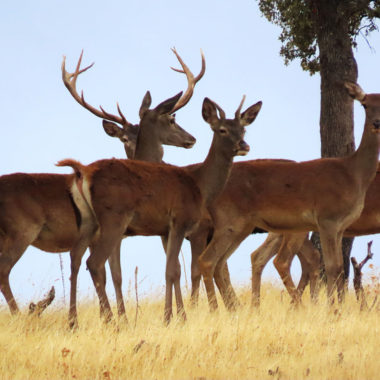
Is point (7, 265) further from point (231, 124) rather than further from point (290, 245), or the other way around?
point (290, 245)

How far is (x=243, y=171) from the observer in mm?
10469

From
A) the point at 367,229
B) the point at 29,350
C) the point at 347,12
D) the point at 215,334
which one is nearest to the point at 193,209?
the point at 215,334

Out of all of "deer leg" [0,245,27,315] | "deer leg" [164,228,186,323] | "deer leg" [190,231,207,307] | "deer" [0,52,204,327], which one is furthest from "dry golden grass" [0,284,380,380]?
"deer leg" [190,231,207,307]

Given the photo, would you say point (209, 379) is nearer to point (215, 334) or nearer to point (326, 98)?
point (215, 334)

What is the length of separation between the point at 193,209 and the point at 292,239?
2.87m

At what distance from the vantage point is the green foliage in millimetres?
14477

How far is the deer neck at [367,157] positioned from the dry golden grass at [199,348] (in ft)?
6.38

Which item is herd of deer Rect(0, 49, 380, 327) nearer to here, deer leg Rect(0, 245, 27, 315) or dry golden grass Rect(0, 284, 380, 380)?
deer leg Rect(0, 245, 27, 315)

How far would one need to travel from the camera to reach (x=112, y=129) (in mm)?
12750

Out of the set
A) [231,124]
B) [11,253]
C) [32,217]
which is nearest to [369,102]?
[231,124]

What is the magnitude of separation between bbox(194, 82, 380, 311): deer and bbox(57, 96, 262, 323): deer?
0.75 metres

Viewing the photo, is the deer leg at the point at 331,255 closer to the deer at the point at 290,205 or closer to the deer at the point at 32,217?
the deer at the point at 290,205

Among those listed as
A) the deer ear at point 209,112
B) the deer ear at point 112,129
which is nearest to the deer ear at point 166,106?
the deer ear at point 112,129

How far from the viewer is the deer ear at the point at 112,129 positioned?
12.7 metres
